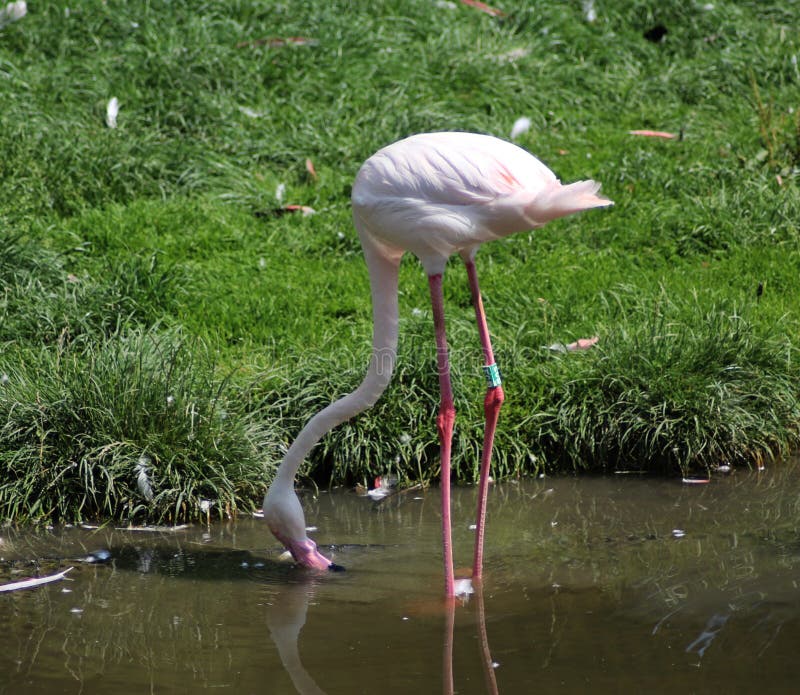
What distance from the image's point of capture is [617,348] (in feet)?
19.3

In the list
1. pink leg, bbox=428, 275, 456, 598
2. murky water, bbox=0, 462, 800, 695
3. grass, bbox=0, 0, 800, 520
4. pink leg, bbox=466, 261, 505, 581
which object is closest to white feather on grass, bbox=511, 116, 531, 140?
grass, bbox=0, 0, 800, 520

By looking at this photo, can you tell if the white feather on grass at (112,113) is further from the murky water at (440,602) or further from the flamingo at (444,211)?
the flamingo at (444,211)

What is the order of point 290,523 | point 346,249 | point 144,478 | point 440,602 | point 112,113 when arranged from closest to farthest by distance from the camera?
point 440,602
point 290,523
point 144,478
point 346,249
point 112,113

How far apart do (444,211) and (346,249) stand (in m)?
3.50

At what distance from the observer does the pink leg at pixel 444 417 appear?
422 centimetres

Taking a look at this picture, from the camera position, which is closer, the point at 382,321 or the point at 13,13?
the point at 382,321

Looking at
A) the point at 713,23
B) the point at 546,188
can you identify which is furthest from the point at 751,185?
the point at 546,188

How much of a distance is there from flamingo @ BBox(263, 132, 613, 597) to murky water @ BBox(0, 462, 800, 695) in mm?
389

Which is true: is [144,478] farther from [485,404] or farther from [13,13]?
[13,13]

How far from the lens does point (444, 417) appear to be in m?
4.49

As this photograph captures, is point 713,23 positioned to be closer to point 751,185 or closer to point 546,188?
point 751,185

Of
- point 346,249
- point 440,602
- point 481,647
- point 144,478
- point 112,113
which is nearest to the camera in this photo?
point 481,647

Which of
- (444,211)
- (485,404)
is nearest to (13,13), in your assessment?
(444,211)

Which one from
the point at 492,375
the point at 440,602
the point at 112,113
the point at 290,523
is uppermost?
the point at 112,113
